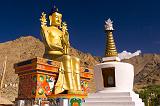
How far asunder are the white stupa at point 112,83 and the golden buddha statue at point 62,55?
5.57 m

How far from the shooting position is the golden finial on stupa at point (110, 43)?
1558cm

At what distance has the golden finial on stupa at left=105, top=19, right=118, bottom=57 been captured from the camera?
15.6 m

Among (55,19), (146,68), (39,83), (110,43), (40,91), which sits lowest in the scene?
(40,91)

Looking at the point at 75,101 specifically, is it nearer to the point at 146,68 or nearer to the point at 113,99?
the point at 113,99

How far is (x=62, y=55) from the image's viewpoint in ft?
70.4

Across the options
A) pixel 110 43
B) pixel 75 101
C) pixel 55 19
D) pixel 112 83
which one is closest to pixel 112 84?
pixel 112 83

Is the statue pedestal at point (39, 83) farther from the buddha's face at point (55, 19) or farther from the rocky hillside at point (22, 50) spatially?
the rocky hillside at point (22, 50)

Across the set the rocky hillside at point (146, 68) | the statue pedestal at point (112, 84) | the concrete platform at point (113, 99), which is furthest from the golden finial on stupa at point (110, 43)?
the rocky hillside at point (146, 68)

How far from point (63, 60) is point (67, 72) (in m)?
0.92

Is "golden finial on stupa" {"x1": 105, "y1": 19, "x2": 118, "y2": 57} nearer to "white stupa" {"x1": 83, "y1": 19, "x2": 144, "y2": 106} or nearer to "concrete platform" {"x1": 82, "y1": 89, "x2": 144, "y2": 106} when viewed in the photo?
"white stupa" {"x1": 83, "y1": 19, "x2": 144, "y2": 106}

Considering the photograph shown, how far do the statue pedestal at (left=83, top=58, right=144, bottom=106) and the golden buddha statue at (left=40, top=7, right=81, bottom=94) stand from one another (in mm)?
5546

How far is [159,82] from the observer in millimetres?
86062

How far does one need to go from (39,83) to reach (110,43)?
6045 millimetres

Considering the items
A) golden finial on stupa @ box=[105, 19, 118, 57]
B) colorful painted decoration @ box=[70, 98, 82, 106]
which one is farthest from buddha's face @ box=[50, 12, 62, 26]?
golden finial on stupa @ box=[105, 19, 118, 57]
